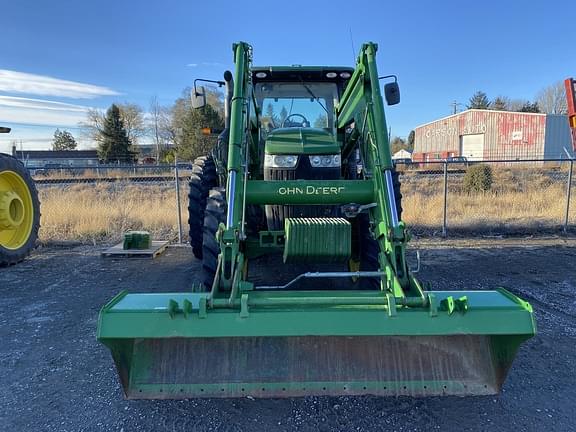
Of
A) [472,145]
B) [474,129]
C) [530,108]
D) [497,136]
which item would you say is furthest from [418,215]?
[530,108]

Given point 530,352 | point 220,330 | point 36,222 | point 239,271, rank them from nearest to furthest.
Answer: point 220,330 → point 239,271 → point 530,352 → point 36,222

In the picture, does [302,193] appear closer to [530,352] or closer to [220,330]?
[220,330]

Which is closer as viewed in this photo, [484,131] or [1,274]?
[1,274]

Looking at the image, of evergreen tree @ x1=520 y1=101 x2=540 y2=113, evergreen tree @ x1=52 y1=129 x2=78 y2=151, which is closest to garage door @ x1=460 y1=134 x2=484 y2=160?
evergreen tree @ x1=520 y1=101 x2=540 y2=113

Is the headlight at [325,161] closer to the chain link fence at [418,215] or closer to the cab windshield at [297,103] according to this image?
the cab windshield at [297,103]

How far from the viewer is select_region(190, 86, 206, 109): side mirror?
4.80 m

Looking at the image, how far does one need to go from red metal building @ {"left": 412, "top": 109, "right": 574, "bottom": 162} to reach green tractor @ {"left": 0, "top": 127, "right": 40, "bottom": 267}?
34.9 m

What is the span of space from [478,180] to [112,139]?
38.6m

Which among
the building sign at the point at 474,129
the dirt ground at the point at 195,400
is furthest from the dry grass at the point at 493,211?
the building sign at the point at 474,129

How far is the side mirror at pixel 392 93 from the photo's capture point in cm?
456

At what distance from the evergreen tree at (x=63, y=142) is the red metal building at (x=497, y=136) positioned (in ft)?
168

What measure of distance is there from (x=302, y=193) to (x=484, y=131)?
4303 centimetres

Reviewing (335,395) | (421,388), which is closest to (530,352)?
(421,388)

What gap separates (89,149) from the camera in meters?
60.4
